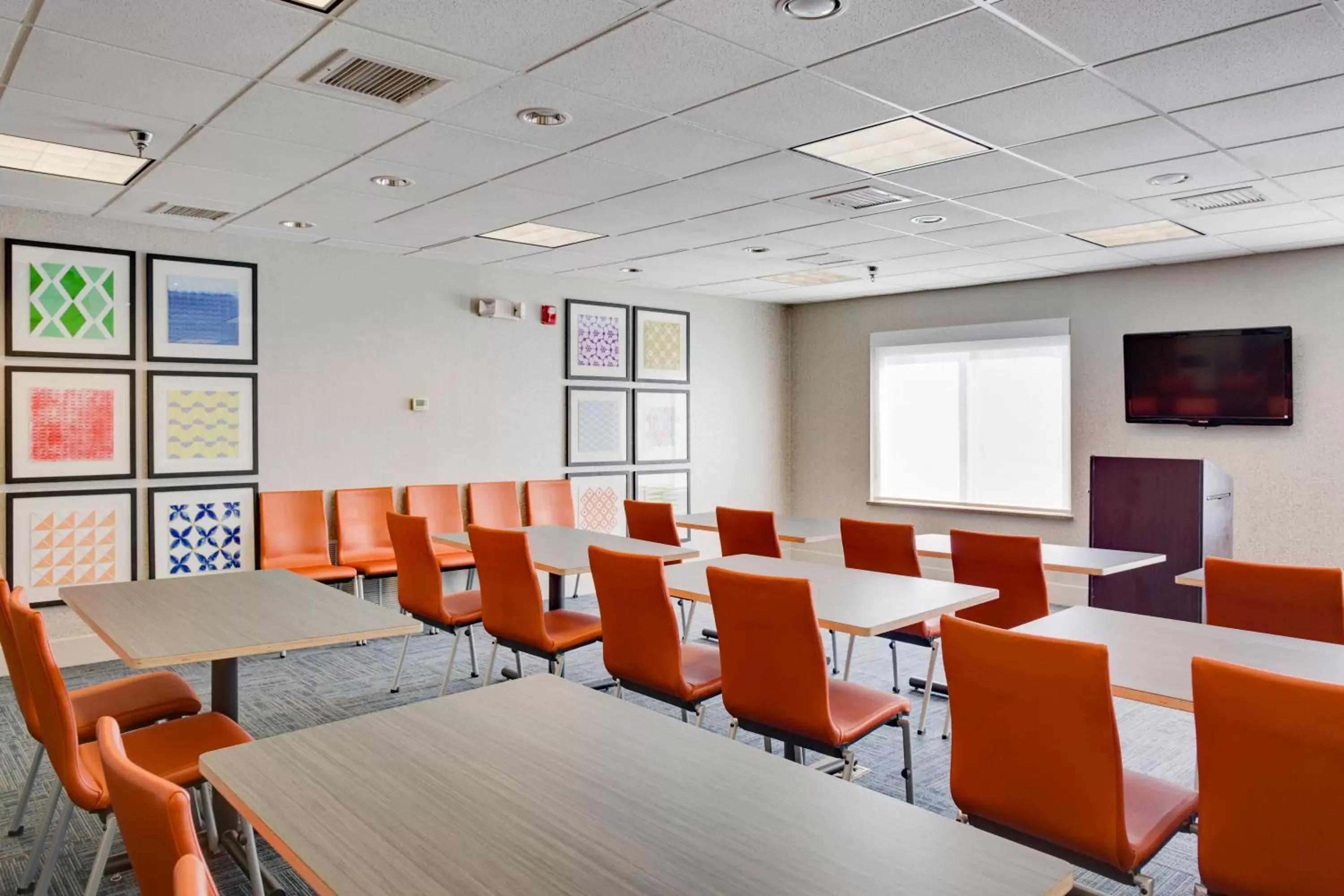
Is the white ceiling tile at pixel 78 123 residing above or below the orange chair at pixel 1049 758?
above

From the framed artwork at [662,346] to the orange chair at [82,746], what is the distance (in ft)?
18.5

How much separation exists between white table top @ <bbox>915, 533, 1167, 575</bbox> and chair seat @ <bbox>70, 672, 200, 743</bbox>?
11.1 ft

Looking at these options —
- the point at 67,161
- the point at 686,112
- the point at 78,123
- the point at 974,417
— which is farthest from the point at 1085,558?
the point at 67,161

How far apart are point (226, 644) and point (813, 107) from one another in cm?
275

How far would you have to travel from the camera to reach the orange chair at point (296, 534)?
5.91 m

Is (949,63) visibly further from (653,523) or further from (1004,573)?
(653,523)

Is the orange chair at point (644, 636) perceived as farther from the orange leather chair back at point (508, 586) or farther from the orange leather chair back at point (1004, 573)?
the orange leather chair back at point (1004, 573)

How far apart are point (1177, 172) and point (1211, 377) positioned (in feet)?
9.60

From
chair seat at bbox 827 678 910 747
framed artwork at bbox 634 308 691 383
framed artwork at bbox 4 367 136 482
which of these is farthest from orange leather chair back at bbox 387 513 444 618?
framed artwork at bbox 634 308 691 383

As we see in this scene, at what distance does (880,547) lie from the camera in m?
4.64

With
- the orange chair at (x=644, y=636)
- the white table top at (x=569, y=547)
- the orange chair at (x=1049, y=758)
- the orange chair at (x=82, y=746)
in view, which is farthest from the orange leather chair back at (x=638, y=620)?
the orange chair at (x=82, y=746)

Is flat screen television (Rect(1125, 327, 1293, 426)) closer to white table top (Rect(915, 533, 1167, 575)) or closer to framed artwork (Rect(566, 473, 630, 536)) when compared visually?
white table top (Rect(915, 533, 1167, 575))

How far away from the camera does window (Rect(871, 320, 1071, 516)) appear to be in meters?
7.67

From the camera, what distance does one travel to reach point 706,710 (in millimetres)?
4629
